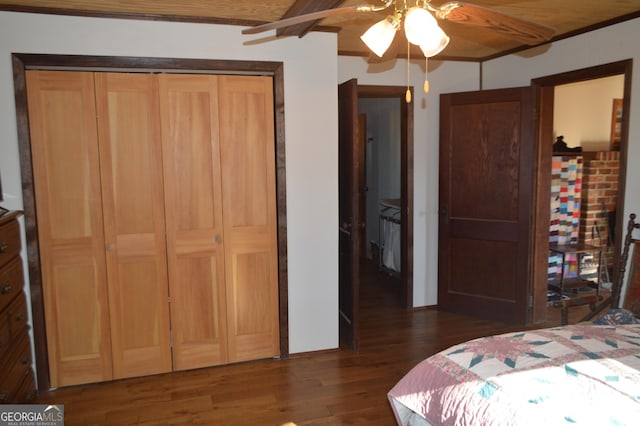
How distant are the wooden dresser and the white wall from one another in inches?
16.5

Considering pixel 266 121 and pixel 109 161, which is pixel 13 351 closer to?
pixel 109 161

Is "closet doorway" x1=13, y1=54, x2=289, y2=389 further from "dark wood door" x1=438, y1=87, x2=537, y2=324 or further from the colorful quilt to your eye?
"dark wood door" x1=438, y1=87, x2=537, y2=324

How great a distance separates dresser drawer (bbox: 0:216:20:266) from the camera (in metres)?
2.38

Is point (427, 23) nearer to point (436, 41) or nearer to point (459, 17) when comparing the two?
point (436, 41)

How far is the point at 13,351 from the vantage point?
2.47 metres

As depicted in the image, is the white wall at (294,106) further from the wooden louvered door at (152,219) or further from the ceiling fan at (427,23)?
the ceiling fan at (427,23)

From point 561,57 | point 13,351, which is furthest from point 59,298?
point 561,57

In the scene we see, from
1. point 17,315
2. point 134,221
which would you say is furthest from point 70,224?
point 17,315

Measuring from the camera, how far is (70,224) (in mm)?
3000

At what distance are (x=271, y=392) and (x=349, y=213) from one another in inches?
54.1

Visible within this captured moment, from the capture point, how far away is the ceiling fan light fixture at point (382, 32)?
1.83m

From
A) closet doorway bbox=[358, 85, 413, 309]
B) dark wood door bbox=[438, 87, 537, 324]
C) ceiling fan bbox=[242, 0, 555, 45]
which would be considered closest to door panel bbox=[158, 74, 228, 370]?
ceiling fan bbox=[242, 0, 555, 45]

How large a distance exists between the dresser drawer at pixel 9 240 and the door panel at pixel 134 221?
507 mm

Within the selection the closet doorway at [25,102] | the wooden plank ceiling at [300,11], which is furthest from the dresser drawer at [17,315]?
the wooden plank ceiling at [300,11]
